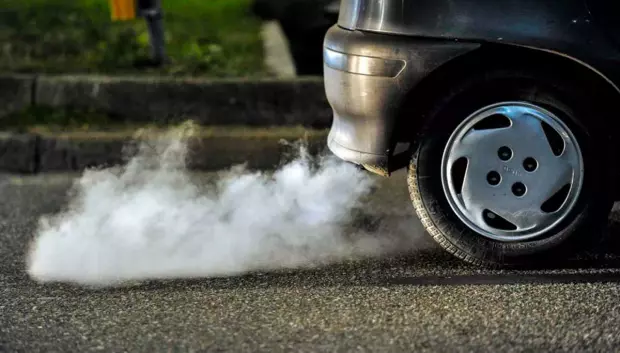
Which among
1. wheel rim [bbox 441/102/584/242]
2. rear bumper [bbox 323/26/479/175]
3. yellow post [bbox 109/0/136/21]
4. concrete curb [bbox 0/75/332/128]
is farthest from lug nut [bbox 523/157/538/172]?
yellow post [bbox 109/0/136/21]

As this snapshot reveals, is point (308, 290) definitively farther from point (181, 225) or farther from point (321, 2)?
point (321, 2)

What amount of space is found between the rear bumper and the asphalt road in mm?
553

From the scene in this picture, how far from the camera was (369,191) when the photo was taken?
5.48m

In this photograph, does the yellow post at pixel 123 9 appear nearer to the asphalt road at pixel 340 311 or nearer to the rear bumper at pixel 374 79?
the asphalt road at pixel 340 311

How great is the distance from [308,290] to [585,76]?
4.78ft

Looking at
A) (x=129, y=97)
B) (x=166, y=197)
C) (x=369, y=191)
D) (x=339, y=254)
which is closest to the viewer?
(x=339, y=254)

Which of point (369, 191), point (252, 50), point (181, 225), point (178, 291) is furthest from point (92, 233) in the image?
point (252, 50)

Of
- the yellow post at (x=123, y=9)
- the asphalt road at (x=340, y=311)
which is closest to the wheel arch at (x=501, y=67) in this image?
the asphalt road at (x=340, y=311)

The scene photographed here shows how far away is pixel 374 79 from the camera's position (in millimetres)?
3854

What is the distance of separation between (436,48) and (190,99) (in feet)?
10.5

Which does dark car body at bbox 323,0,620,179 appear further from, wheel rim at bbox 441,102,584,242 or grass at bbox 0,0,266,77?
grass at bbox 0,0,266,77

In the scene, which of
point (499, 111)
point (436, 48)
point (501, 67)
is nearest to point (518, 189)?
point (499, 111)

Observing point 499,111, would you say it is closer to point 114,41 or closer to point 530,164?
point 530,164

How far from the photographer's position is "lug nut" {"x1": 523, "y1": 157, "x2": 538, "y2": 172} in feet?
12.6
